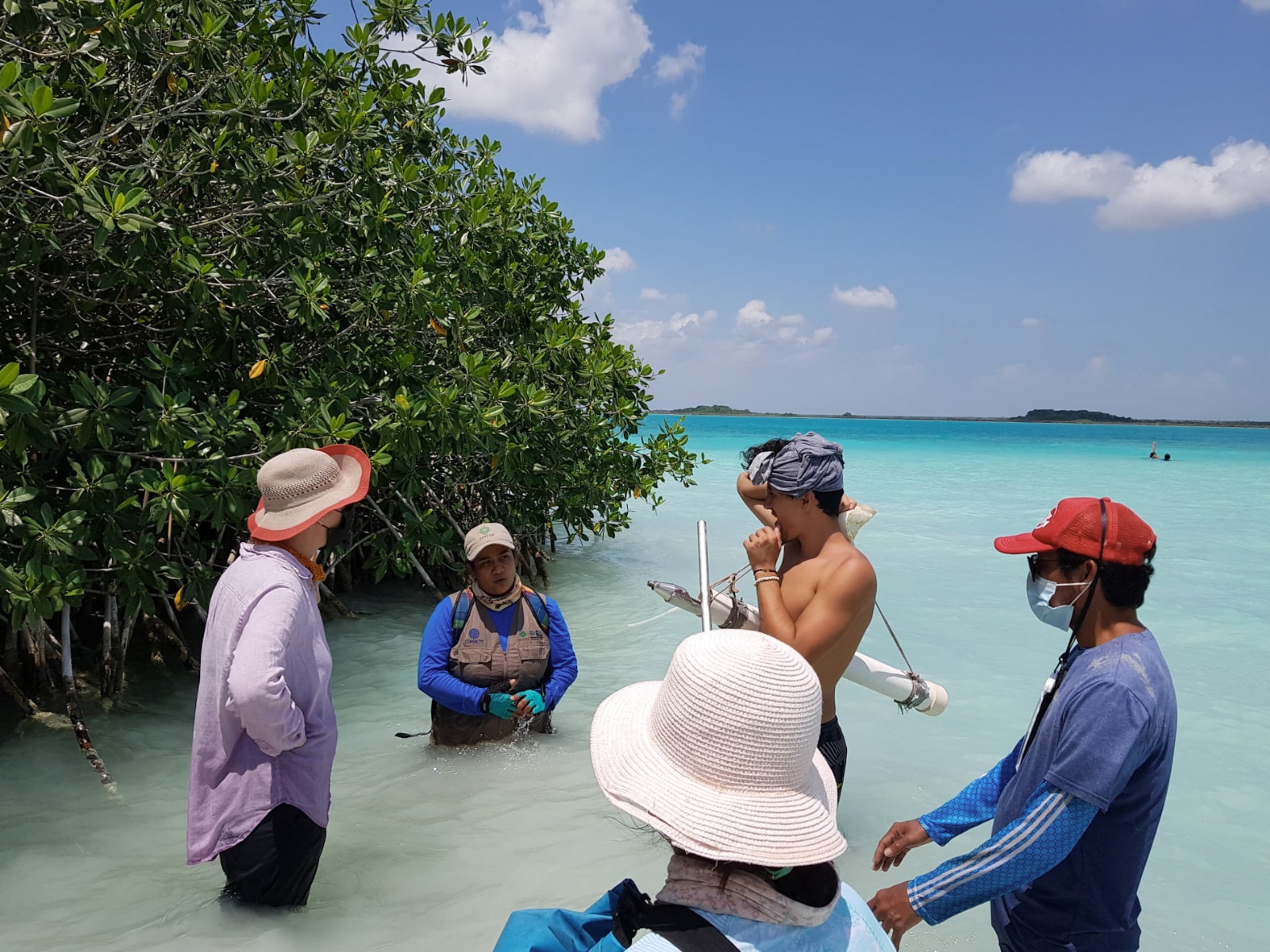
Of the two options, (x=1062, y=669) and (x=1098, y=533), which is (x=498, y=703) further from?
(x=1098, y=533)

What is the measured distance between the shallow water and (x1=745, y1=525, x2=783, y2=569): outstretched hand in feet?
6.79

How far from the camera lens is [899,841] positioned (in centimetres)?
240

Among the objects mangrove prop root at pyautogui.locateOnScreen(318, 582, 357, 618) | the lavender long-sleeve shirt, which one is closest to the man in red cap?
the lavender long-sleeve shirt

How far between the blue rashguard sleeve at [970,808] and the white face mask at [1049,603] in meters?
0.44

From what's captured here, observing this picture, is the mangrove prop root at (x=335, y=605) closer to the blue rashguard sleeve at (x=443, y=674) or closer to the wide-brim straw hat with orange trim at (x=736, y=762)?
the blue rashguard sleeve at (x=443, y=674)

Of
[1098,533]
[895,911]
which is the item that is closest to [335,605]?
[895,911]

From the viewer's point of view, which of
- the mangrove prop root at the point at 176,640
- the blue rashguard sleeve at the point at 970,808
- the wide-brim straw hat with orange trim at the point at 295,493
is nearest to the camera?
the blue rashguard sleeve at the point at 970,808

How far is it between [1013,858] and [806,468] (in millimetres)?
1363

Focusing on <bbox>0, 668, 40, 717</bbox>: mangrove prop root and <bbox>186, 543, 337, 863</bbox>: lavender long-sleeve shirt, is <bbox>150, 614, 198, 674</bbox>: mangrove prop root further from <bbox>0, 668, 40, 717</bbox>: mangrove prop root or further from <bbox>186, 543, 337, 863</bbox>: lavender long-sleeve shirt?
<bbox>186, 543, 337, 863</bbox>: lavender long-sleeve shirt

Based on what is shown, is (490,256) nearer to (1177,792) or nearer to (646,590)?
(646,590)

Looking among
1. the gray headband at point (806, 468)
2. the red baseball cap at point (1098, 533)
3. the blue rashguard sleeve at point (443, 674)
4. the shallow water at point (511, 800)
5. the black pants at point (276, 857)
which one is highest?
the gray headband at point (806, 468)

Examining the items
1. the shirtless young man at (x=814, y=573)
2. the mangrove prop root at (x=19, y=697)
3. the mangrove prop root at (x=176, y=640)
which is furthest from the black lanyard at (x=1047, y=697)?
the mangrove prop root at (x=176, y=640)

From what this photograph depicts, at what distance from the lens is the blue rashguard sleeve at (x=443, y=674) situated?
4277 mm

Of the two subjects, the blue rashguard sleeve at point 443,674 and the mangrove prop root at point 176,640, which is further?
the mangrove prop root at point 176,640
